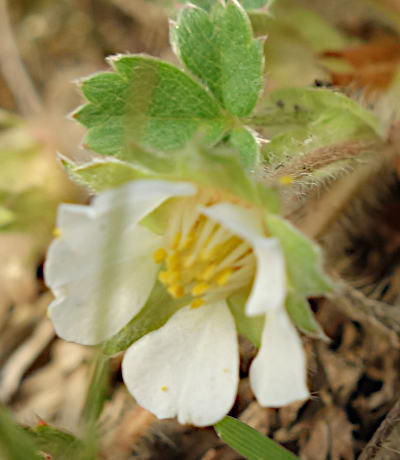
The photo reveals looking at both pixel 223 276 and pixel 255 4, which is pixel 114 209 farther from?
pixel 255 4

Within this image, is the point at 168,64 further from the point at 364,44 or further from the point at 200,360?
the point at 364,44

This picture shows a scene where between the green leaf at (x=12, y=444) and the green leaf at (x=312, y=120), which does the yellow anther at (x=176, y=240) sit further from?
the green leaf at (x=12, y=444)

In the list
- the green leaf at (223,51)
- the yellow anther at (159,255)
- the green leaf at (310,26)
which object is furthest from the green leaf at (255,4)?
the yellow anther at (159,255)

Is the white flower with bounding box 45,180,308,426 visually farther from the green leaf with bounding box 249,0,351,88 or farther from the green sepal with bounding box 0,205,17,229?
the green leaf with bounding box 249,0,351,88

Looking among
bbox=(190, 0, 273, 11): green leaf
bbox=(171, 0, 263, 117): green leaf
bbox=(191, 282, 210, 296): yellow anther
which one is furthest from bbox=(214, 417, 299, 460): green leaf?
bbox=(190, 0, 273, 11): green leaf

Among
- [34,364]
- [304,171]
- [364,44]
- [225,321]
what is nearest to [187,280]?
[225,321]

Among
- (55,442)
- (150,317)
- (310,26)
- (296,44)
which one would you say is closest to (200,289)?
(150,317)
